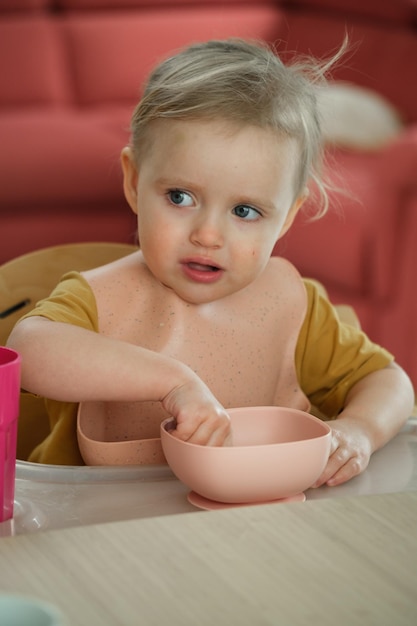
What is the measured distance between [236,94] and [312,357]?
1.21ft

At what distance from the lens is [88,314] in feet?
4.22

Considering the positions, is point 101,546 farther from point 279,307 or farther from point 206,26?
point 206,26

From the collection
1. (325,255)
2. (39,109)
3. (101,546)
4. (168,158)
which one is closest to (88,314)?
(168,158)

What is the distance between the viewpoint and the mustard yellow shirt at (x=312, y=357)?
4.19 ft

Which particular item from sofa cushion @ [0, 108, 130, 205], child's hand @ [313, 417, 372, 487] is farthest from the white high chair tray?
sofa cushion @ [0, 108, 130, 205]

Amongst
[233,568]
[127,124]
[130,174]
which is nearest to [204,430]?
[233,568]

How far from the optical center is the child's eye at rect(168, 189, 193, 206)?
1.23 meters

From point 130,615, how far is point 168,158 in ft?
2.18

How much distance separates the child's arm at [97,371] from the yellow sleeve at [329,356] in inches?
13.8

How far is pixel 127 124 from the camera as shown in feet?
10.7

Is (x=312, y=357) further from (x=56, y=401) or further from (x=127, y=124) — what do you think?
(x=127, y=124)

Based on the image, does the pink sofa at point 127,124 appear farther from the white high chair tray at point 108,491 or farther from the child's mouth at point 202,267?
the white high chair tray at point 108,491

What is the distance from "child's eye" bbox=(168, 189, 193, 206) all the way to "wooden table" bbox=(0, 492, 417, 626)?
0.46 metres

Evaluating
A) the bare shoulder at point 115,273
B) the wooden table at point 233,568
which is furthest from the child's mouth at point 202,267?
the wooden table at point 233,568
